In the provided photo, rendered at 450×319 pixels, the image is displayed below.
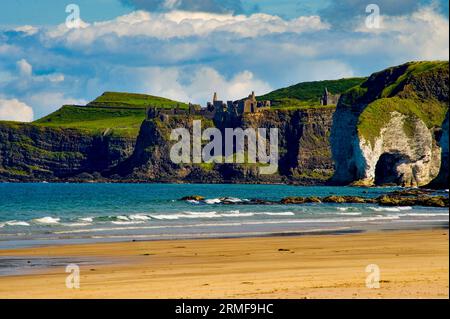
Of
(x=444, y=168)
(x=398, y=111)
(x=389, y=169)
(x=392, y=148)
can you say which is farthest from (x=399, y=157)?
(x=444, y=168)

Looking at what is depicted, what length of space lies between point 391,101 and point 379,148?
1700 centimetres

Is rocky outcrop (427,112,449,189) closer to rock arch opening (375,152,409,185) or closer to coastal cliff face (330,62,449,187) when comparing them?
coastal cliff face (330,62,449,187)

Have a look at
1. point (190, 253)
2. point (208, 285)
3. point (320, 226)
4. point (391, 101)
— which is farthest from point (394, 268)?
point (391, 101)

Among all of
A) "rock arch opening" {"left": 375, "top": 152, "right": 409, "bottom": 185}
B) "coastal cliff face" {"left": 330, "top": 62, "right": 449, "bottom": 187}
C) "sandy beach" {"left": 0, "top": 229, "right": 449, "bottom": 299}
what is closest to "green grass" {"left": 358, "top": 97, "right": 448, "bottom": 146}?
"coastal cliff face" {"left": 330, "top": 62, "right": 449, "bottom": 187}

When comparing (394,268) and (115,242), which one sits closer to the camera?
(394,268)

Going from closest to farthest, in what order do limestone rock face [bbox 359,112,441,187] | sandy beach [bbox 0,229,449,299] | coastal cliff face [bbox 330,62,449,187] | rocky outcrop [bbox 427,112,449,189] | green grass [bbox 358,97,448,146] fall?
1. sandy beach [bbox 0,229,449,299]
2. rocky outcrop [bbox 427,112,449,189]
3. limestone rock face [bbox 359,112,441,187]
4. coastal cliff face [bbox 330,62,449,187]
5. green grass [bbox 358,97,448,146]

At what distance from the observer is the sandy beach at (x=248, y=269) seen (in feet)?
58.8

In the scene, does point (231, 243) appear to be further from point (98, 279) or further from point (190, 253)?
point (98, 279)

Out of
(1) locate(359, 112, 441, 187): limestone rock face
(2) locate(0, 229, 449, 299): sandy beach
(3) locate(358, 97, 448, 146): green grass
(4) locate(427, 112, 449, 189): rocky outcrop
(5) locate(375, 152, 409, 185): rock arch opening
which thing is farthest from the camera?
(3) locate(358, 97, 448, 146): green grass

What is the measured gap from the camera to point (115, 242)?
1412 inches

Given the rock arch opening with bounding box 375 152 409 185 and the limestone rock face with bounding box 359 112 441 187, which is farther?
the limestone rock face with bounding box 359 112 441 187

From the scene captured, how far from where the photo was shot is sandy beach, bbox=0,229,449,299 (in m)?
17.9

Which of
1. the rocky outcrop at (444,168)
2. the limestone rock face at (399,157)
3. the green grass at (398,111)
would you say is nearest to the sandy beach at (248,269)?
the rocky outcrop at (444,168)
